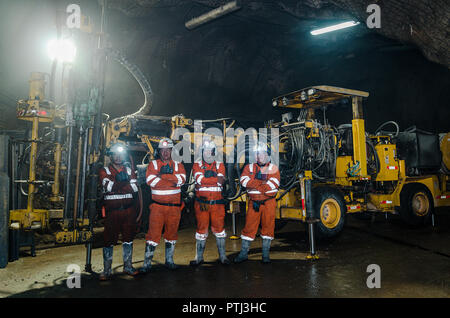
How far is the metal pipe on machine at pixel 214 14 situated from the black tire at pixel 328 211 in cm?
772

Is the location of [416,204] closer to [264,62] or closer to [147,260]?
[147,260]

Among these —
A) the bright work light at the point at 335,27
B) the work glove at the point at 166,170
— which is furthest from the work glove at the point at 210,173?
the bright work light at the point at 335,27

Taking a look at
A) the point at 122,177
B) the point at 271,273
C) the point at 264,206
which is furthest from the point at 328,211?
the point at 122,177

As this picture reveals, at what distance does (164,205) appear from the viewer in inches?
191

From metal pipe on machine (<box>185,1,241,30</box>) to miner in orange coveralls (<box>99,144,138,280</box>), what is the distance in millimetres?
8491

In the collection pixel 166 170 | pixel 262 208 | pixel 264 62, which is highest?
pixel 264 62

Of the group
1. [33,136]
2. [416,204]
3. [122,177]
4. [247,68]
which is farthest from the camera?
[247,68]

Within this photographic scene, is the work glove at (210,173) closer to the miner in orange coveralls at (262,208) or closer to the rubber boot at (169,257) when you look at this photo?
the miner in orange coveralls at (262,208)

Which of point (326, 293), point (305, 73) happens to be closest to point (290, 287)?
point (326, 293)

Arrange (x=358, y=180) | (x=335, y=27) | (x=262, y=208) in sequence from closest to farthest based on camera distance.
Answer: (x=262, y=208)
(x=358, y=180)
(x=335, y=27)

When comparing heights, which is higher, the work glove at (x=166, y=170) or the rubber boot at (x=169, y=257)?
the work glove at (x=166, y=170)

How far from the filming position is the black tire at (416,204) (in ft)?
26.3

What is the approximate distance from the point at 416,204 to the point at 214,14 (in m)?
9.24
